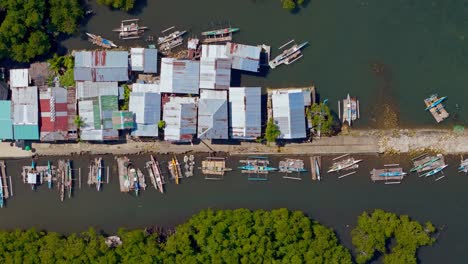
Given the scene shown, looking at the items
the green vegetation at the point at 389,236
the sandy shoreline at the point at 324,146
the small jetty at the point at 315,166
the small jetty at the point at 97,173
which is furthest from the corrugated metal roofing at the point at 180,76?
the green vegetation at the point at 389,236

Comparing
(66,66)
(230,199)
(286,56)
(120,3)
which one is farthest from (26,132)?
(286,56)

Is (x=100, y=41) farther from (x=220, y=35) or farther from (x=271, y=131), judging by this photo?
(x=271, y=131)

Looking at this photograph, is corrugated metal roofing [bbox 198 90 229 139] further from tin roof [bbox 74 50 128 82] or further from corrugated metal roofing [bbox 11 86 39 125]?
corrugated metal roofing [bbox 11 86 39 125]

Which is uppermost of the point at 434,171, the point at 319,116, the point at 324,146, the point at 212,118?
the point at 319,116

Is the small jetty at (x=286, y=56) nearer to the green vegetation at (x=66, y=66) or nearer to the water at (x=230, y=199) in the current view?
the water at (x=230, y=199)

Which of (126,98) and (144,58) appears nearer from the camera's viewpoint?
(144,58)

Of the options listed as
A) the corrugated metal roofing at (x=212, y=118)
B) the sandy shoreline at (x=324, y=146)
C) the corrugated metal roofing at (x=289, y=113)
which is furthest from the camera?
the sandy shoreline at (x=324, y=146)
